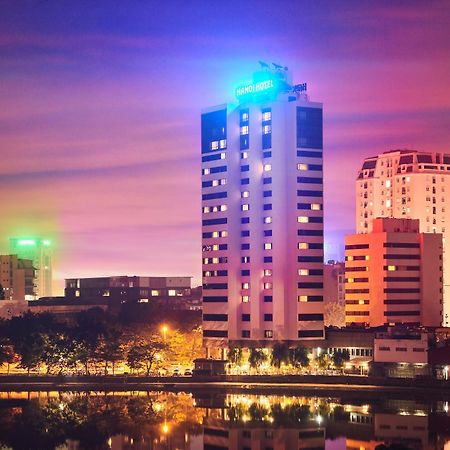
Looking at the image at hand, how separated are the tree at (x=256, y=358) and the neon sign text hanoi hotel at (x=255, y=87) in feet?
122

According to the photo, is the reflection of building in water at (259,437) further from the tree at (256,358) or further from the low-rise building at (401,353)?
the tree at (256,358)

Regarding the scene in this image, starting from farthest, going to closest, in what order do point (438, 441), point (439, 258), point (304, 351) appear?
point (439, 258) → point (304, 351) → point (438, 441)

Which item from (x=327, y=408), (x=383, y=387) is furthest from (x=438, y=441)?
(x=383, y=387)

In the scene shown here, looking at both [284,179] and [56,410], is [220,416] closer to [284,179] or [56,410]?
[56,410]

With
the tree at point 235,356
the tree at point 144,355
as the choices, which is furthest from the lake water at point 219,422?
the tree at point 235,356

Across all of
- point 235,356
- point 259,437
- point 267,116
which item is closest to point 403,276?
point 235,356

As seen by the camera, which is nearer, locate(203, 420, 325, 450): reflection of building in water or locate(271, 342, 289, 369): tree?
→ locate(203, 420, 325, 450): reflection of building in water

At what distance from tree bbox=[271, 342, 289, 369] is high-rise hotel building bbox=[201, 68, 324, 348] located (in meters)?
2.19

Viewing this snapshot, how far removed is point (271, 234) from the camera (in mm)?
172250

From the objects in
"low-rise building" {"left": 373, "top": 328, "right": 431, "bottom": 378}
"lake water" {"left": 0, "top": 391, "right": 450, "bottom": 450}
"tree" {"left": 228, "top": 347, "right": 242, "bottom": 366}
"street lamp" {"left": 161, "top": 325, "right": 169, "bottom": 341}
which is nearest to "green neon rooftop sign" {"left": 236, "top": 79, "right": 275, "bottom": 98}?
"tree" {"left": 228, "top": 347, "right": 242, "bottom": 366}

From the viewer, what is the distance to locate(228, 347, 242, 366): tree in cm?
17062

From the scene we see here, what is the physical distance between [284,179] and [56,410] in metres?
51.1

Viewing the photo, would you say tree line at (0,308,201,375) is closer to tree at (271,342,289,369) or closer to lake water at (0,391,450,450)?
tree at (271,342,289,369)

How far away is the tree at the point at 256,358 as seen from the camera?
555ft
